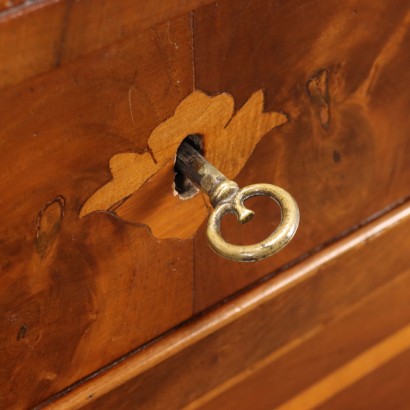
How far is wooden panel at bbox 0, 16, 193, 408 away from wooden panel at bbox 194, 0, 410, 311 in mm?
29

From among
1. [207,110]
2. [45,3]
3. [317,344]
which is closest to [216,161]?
[207,110]

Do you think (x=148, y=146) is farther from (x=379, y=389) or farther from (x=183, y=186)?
(x=379, y=389)

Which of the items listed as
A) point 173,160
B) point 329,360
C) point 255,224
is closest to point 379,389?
point 329,360

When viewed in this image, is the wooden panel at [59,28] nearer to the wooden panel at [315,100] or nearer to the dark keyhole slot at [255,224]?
the wooden panel at [315,100]

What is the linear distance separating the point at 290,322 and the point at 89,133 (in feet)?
1.00

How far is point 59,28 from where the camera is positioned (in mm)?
316

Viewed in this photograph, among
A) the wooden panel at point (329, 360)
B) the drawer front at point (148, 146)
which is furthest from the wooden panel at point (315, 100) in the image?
the wooden panel at point (329, 360)

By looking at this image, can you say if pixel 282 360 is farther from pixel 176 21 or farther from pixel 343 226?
pixel 176 21

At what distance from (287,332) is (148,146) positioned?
0.28 metres

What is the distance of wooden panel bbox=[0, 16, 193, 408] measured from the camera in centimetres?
34

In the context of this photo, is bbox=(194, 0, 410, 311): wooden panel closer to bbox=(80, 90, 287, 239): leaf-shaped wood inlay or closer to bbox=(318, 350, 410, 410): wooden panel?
bbox=(80, 90, 287, 239): leaf-shaped wood inlay

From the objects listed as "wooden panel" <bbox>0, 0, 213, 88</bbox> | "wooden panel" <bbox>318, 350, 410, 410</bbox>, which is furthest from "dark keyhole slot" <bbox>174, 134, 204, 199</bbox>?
"wooden panel" <bbox>318, 350, 410, 410</bbox>

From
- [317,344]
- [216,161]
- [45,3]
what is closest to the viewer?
[45,3]

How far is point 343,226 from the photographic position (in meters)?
0.57
